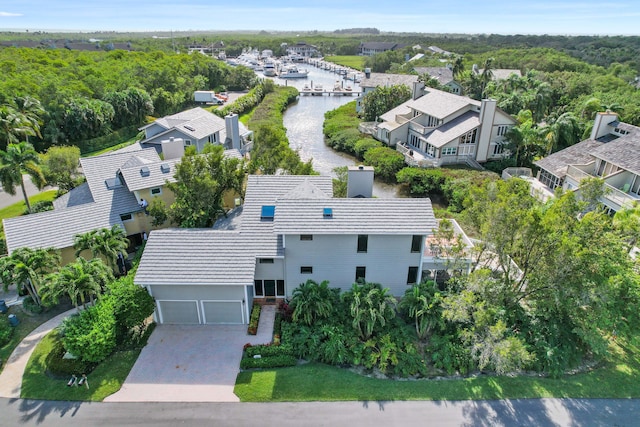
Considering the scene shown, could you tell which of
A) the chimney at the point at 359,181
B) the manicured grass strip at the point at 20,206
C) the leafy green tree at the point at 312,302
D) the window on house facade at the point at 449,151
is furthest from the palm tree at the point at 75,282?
the window on house facade at the point at 449,151

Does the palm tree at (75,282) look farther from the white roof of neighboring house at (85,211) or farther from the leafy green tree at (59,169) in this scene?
the leafy green tree at (59,169)

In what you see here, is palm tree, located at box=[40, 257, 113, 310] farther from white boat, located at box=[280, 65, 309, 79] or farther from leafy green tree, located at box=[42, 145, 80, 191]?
white boat, located at box=[280, 65, 309, 79]

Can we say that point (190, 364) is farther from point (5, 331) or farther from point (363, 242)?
point (363, 242)

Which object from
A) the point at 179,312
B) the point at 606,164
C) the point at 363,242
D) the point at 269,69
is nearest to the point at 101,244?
the point at 179,312

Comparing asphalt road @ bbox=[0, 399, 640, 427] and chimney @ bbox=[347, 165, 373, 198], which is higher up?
chimney @ bbox=[347, 165, 373, 198]

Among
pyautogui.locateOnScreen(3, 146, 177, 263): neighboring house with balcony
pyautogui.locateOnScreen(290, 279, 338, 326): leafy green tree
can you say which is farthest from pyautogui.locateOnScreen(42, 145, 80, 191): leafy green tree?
pyautogui.locateOnScreen(290, 279, 338, 326): leafy green tree

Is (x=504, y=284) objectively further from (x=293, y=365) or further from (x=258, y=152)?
(x=258, y=152)

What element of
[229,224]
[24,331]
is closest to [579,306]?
[229,224]
